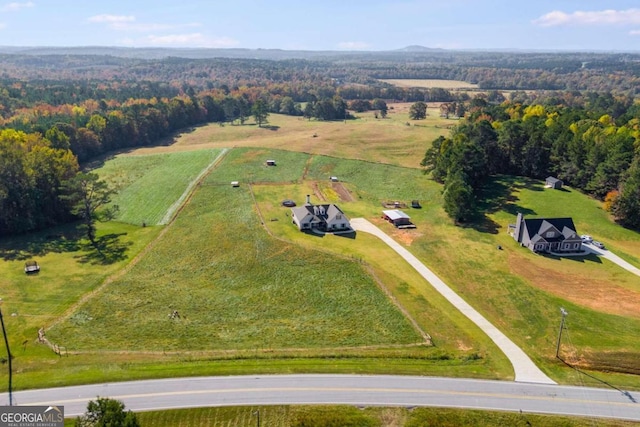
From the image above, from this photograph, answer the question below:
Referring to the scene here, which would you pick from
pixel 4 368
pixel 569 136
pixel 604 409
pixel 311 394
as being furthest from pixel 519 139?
pixel 4 368

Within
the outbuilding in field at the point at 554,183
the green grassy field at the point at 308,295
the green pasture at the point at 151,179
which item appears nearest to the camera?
the green grassy field at the point at 308,295

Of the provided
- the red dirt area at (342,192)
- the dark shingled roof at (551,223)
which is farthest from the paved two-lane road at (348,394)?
the red dirt area at (342,192)

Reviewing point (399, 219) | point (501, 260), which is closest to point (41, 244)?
point (399, 219)

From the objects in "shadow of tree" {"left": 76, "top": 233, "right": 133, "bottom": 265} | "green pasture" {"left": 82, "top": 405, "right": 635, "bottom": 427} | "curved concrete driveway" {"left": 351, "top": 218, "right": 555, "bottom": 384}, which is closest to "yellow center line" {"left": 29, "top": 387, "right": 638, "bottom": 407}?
"green pasture" {"left": 82, "top": 405, "right": 635, "bottom": 427}

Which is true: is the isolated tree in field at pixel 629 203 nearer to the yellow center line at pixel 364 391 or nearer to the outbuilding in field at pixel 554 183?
the outbuilding in field at pixel 554 183

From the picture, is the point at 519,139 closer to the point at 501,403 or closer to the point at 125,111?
the point at 501,403

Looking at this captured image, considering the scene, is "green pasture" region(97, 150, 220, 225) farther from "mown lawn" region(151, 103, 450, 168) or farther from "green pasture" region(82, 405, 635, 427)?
"green pasture" region(82, 405, 635, 427)
